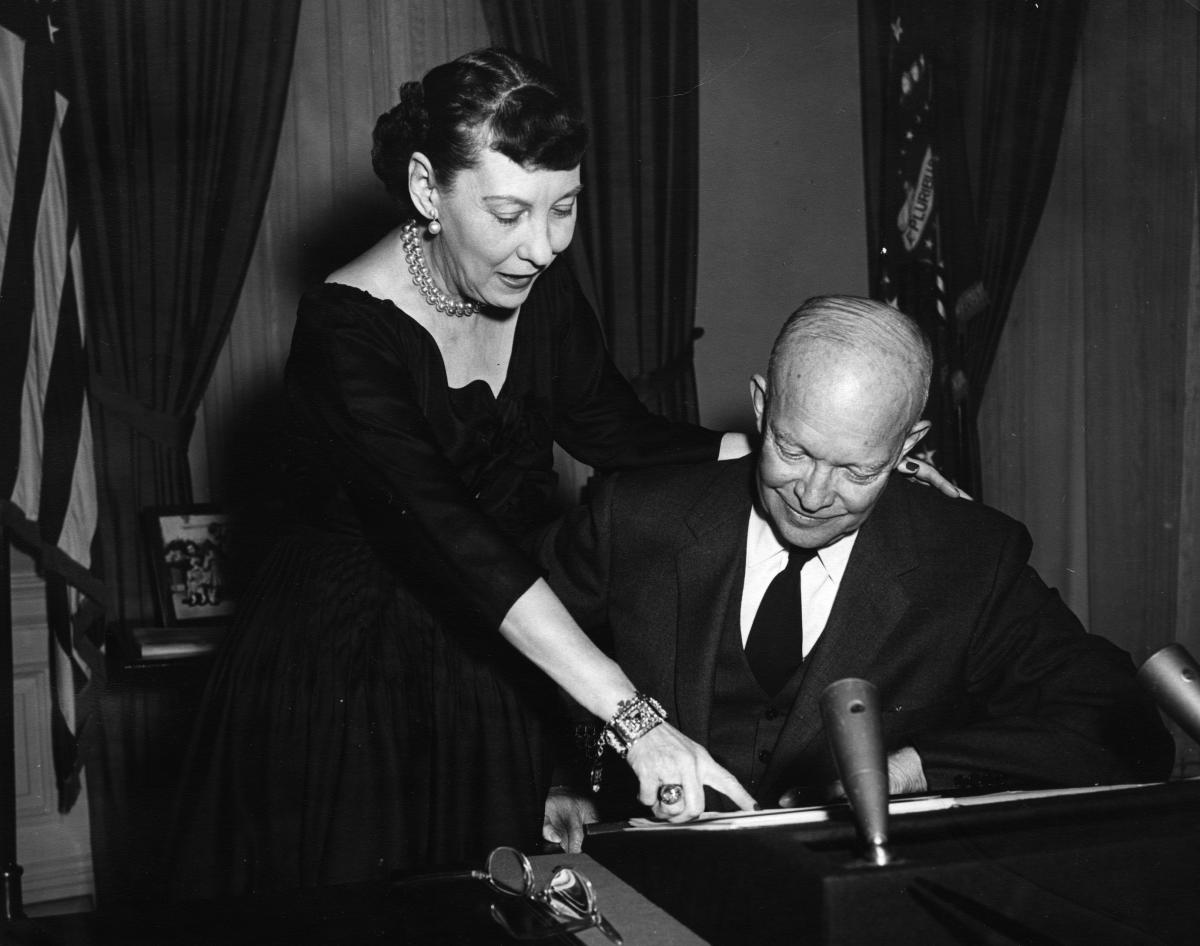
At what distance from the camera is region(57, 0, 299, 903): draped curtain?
4.32m

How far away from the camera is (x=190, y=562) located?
423 centimetres

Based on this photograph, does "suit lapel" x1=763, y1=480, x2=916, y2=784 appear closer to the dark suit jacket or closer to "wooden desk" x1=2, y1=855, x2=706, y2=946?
the dark suit jacket

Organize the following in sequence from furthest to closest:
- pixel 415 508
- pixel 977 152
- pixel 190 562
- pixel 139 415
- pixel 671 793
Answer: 1. pixel 977 152
2. pixel 139 415
3. pixel 190 562
4. pixel 415 508
5. pixel 671 793

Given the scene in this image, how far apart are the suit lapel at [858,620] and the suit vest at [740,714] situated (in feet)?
0.15

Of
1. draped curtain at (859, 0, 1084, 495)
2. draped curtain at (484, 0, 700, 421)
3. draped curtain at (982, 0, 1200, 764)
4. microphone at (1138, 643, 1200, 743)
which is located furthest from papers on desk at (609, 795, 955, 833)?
draped curtain at (982, 0, 1200, 764)

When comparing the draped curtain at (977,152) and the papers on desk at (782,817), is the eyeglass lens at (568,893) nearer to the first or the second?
the papers on desk at (782,817)

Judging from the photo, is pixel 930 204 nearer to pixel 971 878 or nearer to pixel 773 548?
pixel 773 548

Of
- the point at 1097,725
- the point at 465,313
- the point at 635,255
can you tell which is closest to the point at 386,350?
the point at 465,313

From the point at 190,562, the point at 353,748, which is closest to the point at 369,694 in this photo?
the point at 353,748

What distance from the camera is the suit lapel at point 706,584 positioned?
6.84 feet

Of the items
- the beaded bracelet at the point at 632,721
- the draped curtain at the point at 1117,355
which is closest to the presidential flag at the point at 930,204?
the draped curtain at the point at 1117,355

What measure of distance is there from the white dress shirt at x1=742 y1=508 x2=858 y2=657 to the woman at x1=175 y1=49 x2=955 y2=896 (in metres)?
0.34

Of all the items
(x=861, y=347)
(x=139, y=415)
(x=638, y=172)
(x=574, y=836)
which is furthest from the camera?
(x=638, y=172)

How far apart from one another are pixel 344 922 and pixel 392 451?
84 cm
